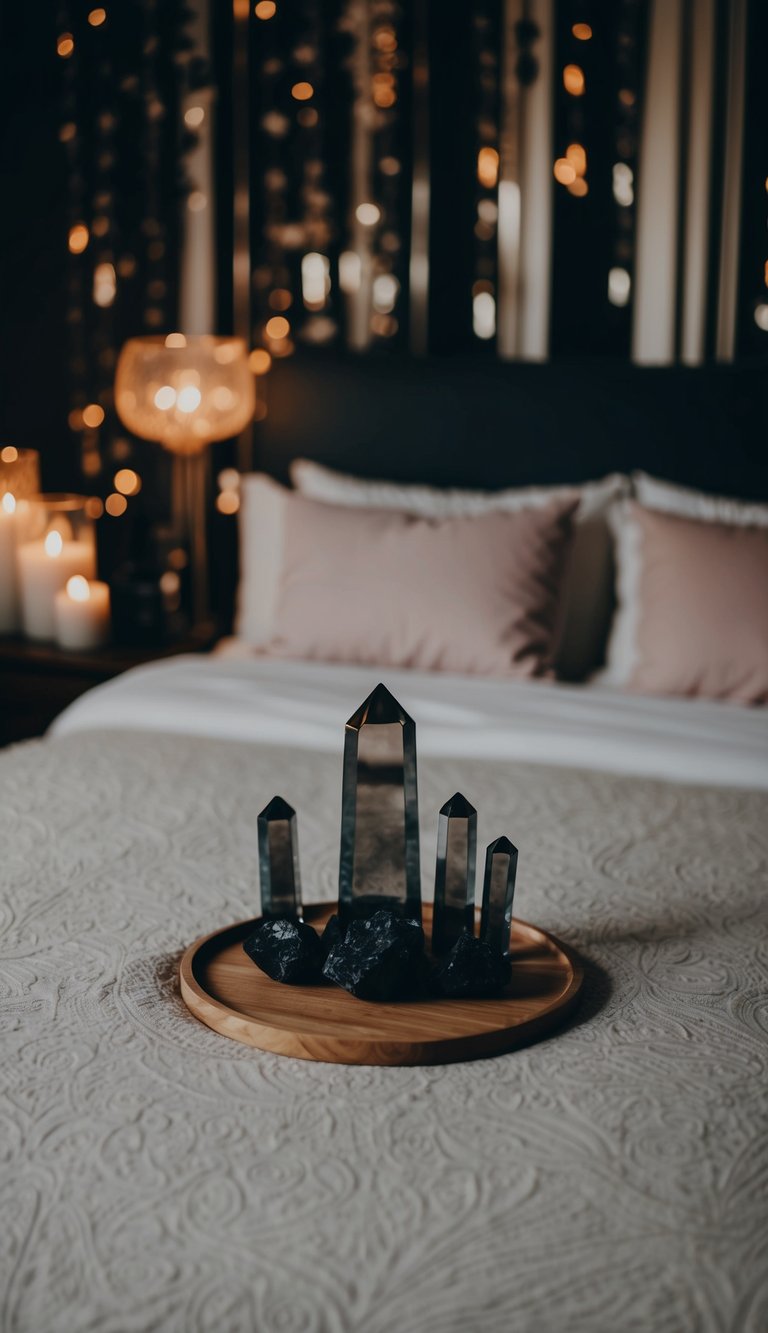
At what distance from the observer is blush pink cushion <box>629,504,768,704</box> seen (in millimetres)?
2377

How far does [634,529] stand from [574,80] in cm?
117

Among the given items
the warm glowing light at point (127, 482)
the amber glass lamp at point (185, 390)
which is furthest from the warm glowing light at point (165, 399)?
the warm glowing light at point (127, 482)

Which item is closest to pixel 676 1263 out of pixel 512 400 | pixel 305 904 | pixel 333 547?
pixel 305 904

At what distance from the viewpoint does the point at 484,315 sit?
314 cm

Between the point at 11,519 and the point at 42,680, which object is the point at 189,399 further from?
the point at 42,680

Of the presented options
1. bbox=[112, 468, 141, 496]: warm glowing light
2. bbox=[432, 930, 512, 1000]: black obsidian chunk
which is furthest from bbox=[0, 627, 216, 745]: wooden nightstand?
bbox=[432, 930, 512, 1000]: black obsidian chunk

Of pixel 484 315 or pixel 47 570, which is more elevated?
pixel 484 315

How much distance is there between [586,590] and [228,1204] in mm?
1961

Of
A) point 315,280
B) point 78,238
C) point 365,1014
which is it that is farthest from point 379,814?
point 78,238

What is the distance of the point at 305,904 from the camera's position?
1.43m

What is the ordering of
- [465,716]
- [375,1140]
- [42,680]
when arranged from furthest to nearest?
[42,680]
[465,716]
[375,1140]

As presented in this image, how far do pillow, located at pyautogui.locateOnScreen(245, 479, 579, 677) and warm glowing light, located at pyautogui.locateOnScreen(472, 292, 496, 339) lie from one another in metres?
0.71

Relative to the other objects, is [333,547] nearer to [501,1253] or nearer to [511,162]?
[511,162]

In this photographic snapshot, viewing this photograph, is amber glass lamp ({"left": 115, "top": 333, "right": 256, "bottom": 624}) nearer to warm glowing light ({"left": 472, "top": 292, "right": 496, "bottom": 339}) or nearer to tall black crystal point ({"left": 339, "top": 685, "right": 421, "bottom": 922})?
warm glowing light ({"left": 472, "top": 292, "right": 496, "bottom": 339})
